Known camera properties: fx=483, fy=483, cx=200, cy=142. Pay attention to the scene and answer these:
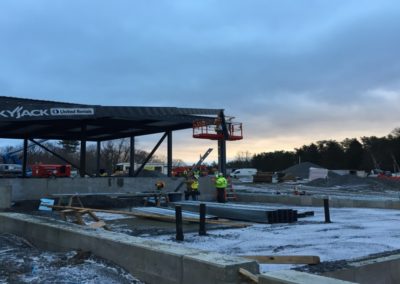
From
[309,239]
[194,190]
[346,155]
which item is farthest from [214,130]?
[346,155]

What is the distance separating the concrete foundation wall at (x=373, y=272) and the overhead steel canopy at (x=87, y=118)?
1715cm

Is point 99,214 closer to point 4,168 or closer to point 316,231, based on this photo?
point 316,231

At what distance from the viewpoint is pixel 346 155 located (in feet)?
415

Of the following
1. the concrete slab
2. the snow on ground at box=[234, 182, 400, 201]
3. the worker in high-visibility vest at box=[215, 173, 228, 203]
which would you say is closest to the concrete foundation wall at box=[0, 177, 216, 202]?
the worker in high-visibility vest at box=[215, 173, 228, 203]

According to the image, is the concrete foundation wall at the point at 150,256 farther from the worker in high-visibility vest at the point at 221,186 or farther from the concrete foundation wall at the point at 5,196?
the worker in high-visibility vest at the point at 221,186

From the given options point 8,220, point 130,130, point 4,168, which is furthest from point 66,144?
point 8,220

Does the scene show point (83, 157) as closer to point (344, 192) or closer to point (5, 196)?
point (5, 196)

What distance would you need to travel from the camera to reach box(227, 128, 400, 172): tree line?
116 m

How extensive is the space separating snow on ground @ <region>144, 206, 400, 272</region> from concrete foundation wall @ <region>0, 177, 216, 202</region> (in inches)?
475

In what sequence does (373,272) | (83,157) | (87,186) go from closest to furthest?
1. (373,272)
2. (87,186)
3. (83,157)

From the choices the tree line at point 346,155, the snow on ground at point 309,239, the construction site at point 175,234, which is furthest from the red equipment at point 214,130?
the tree line at point 346,155

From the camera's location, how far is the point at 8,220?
489 inches

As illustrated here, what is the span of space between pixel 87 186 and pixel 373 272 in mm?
18258

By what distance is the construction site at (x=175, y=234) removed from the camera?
23.0 feet
